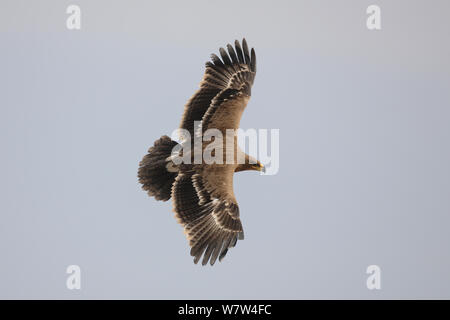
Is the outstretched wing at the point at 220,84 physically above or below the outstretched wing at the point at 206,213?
above

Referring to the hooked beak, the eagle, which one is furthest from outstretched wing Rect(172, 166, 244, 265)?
the hooked beak

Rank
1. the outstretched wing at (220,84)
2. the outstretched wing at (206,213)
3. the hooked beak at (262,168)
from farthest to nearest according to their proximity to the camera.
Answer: the hooked beak at (262,168) → the outstretched wing at (220,84) → the outstretched wing at (206,213)

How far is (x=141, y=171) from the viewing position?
40.7 ft

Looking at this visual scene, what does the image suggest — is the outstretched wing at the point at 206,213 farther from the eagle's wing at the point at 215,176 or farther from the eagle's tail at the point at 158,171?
the eagle's tail at the point at 158,171

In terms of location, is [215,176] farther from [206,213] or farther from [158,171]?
[158,171]

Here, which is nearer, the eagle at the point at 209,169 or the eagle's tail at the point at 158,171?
the eagle at the point at 209,169

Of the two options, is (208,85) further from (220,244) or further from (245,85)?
(220,244)

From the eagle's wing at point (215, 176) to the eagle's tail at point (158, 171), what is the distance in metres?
0.22

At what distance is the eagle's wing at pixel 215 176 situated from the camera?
38.9 ft

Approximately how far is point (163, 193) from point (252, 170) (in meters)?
1.67

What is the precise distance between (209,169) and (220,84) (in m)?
1.49

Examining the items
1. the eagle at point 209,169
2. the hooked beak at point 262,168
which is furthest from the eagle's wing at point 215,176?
the hooked beak at point 262,168

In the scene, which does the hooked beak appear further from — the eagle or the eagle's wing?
the eagle's wing

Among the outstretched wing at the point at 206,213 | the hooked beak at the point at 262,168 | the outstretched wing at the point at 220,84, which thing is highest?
the outstretched wing at the point at 220,84
